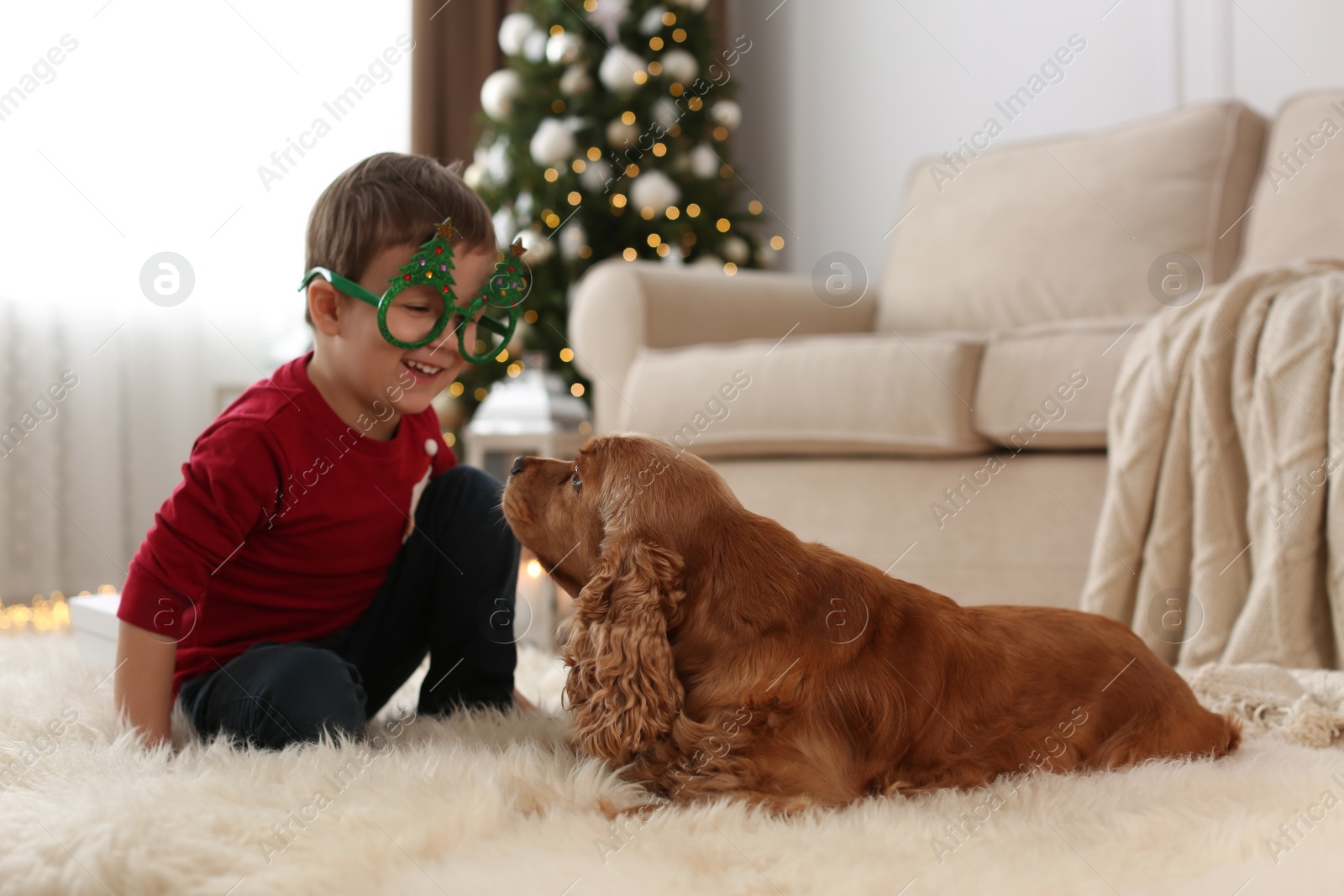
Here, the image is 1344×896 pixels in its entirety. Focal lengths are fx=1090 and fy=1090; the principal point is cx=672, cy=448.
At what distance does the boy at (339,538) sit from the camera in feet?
5.07

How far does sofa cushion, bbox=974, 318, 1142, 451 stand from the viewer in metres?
2.57

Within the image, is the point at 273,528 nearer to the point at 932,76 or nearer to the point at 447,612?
the point at 447,612

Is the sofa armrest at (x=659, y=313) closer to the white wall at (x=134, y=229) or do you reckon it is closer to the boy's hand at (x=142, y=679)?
the white wall at (x=134, y=229)

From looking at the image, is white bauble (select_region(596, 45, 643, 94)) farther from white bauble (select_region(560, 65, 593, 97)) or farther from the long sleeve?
the long sleeve

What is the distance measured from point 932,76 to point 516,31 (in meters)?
2.03

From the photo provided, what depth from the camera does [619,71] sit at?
15.7 feet

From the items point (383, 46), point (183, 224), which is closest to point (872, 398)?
point (183, 224)

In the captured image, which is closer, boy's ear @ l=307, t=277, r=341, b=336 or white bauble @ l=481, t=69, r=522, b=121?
boy's ear @ l=307, t=277, r=341, b=336

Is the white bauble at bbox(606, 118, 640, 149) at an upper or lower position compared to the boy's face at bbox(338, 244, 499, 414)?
upper

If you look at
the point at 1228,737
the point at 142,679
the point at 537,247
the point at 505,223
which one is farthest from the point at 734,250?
the point at 142,679

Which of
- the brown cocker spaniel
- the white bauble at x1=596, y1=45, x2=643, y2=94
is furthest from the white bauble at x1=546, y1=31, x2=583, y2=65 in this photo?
the brown cocker spaniel

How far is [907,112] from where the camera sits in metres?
5.49

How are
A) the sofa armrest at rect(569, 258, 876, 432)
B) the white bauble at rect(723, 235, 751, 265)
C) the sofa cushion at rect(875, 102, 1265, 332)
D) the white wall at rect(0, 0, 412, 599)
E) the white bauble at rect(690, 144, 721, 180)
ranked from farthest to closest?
the white bauble at rect(723, 235, 751, 265) < the white bauble at rect(690, 144, 721, 180) < the white wall at rect(0, 0, 412, 599) < the sofa cushion at rect(875, 102, 1265, 332) < the sofa armrest at rect(569, 258, 876, 432)

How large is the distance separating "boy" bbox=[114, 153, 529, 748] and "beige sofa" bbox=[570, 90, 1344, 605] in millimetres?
1244
